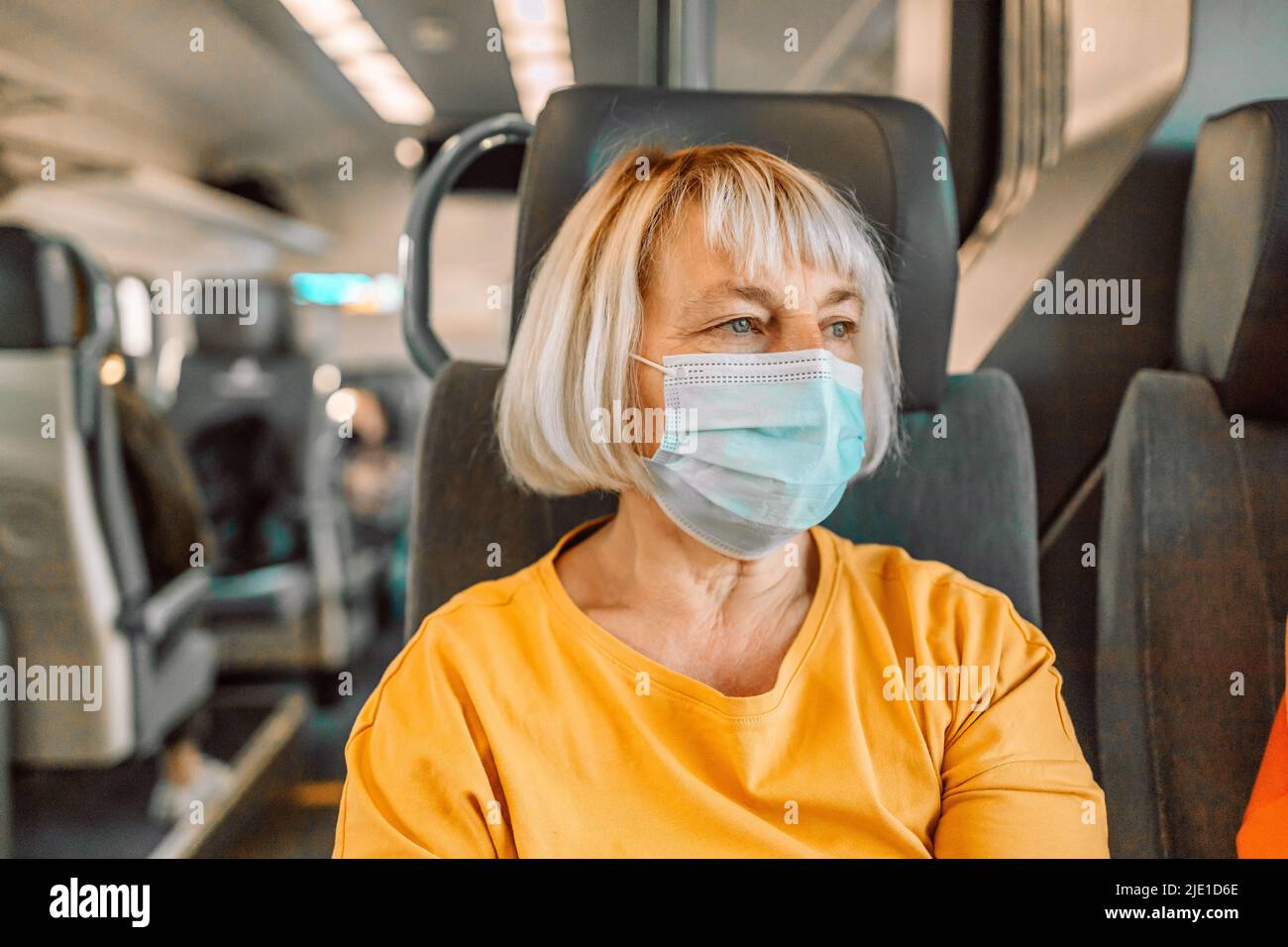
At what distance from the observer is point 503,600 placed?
1.11 metres

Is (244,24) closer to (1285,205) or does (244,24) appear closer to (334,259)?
(1285,205)

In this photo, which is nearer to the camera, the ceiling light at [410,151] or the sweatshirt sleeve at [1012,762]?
the sweatshirt sleeve at [1012,762]

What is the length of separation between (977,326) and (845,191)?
0.29 meters

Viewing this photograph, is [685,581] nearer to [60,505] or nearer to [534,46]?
[534,46]

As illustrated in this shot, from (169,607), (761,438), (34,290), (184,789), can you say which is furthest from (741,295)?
(184,789)

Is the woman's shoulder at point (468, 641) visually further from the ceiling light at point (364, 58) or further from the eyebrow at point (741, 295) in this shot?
the ceiling light at point (364, 58)

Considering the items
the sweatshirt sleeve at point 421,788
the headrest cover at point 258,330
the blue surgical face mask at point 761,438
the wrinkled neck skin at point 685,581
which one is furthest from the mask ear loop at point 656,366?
the headrest cover at point 258,330

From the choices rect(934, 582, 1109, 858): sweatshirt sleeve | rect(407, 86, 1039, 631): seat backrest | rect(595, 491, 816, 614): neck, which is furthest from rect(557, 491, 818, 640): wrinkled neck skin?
rect(934, 582, 1109, 858): sweatshirt sleeve

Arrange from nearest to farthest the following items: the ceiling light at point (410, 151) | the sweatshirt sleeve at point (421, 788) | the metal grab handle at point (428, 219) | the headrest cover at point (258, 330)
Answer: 1. the sweatshirt sleeve at point (421, 788)
2. the metal grab handle at point (428, 219)
3. the ceiling light at point (410, 151)
4. the headrest cover at point (258, 330)

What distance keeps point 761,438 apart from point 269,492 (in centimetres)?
390

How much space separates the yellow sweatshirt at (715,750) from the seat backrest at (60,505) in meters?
0.63

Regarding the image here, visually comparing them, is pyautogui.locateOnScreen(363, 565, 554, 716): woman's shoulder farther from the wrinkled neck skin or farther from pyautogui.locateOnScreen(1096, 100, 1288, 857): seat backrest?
pyautogui.locateOnScreen(1096, 100, 1288, 857): seat backrest

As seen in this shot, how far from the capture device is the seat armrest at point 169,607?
2330 mm
